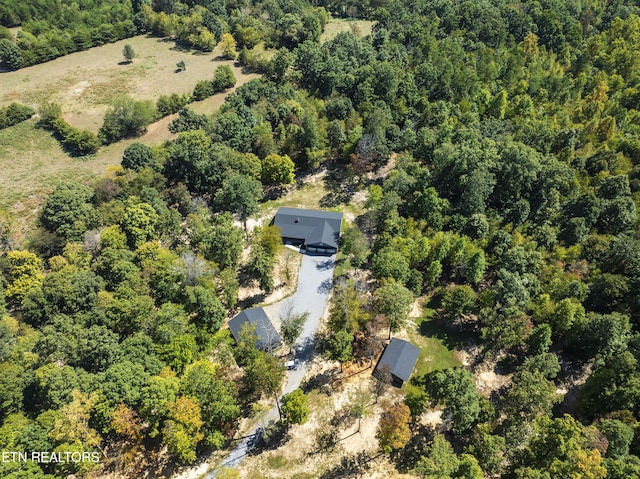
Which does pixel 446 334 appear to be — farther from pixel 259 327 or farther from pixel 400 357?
pixel 259 327

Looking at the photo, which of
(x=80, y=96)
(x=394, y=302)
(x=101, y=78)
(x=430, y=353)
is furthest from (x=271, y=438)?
(x=101, y=78)

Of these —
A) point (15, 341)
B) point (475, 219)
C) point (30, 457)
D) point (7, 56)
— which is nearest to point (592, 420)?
point (475, 219)

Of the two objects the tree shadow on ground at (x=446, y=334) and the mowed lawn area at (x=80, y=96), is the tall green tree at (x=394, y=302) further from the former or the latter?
the mowed lawn area at (x=80, y=96)

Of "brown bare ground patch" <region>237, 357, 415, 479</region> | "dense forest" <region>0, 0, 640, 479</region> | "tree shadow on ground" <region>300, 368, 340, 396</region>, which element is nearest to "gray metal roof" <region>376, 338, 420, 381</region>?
"dense forest" <region>0, 0, 640, 479</region>

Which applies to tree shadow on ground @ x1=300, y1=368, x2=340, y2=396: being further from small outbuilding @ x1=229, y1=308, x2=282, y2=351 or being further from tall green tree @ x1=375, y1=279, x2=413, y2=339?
tall green tree @ x1=375, y1=279, x2=413, y2=339

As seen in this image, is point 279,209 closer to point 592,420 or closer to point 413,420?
point 413,420

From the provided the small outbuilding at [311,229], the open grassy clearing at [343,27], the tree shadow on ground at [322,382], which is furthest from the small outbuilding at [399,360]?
the open grassy clearing at [343,27]
